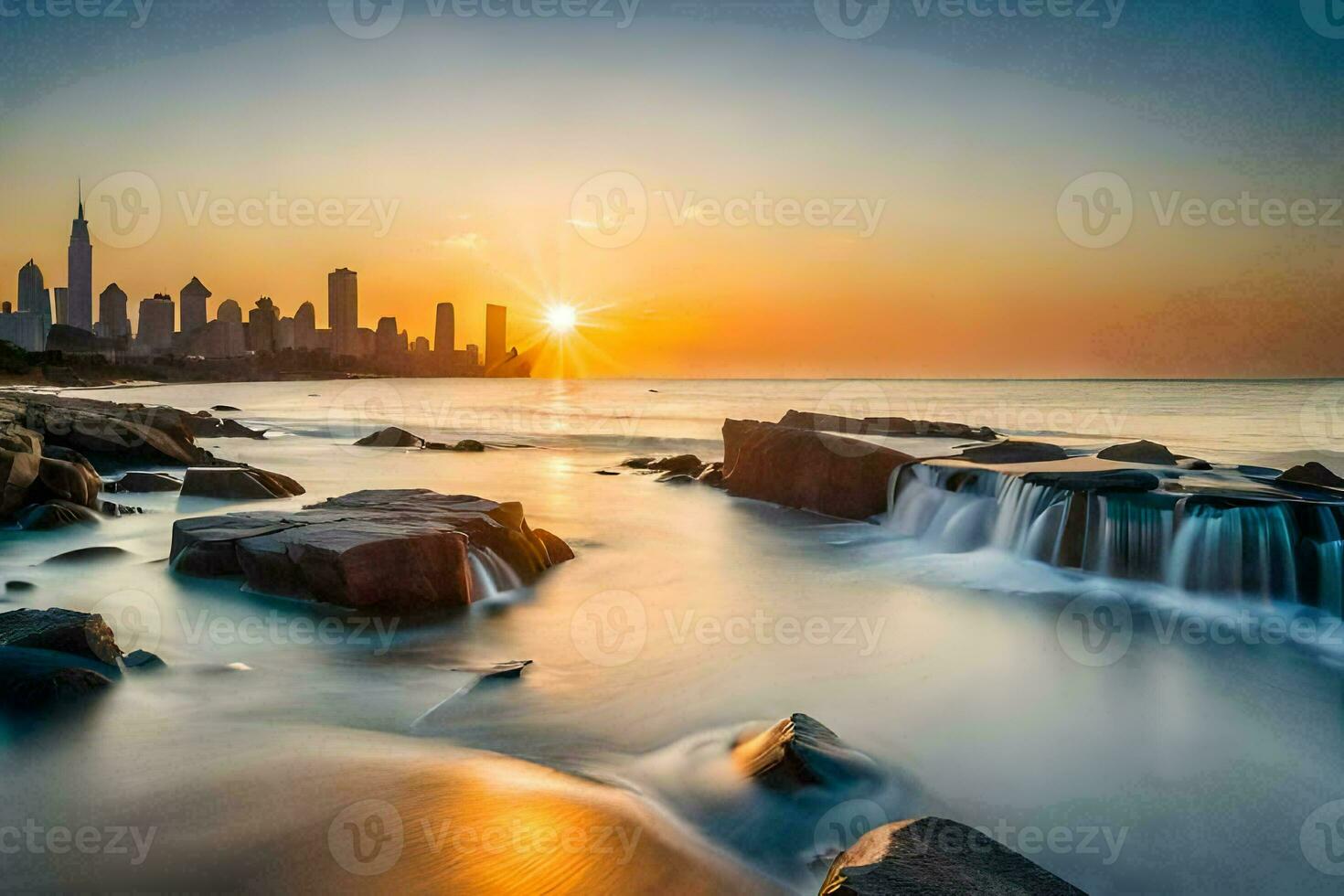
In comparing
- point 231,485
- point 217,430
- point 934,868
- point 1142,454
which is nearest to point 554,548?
point 231,485

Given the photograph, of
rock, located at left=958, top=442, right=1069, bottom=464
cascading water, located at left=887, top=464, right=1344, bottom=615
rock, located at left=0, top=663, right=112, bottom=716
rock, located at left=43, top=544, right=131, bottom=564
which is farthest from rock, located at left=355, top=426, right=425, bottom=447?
rock, located at left=0, top=663, right=112, bottom=716

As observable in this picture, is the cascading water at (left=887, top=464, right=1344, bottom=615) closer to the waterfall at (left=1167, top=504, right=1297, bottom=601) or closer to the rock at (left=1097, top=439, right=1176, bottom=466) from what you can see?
the waterfall at (left=1167, top=504, right=1297, bottom=601)

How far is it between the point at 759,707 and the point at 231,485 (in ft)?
38.2

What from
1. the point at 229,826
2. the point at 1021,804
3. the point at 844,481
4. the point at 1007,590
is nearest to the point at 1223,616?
the point at 1007,590

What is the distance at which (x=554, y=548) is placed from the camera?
35.8 ft

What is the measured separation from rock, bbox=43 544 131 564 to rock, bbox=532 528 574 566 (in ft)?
16.1

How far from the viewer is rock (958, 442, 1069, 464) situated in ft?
48.4

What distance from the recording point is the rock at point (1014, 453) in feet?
48.4

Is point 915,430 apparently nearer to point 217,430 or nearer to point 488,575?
point 488,575

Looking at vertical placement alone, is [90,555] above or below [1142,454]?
below

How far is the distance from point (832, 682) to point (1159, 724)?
2437 millimetres

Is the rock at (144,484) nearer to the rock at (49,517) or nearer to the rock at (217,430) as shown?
the rock at (49,517)

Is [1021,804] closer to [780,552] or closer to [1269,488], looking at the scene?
[780,552]

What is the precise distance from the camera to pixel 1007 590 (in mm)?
9953
